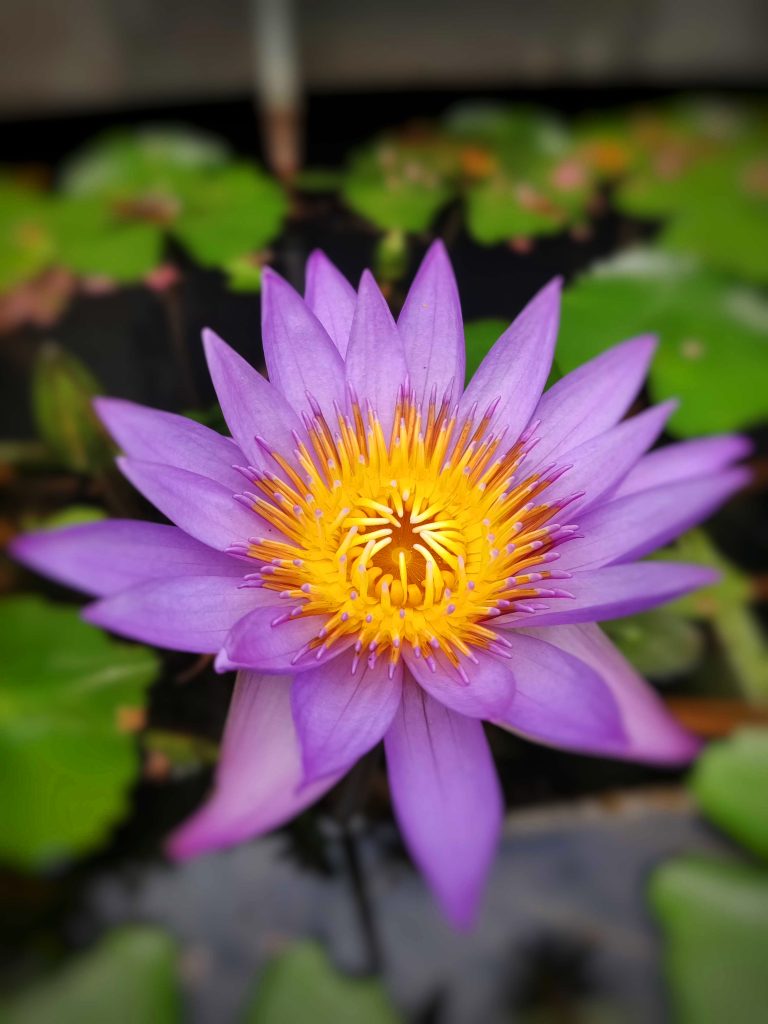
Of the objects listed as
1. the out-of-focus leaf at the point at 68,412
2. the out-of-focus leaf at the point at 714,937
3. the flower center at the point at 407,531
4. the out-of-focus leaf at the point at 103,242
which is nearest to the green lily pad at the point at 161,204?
the out-of-focus leaf at the point at 103,242

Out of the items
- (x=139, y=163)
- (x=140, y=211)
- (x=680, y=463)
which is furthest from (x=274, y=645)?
(x=139, y=163)

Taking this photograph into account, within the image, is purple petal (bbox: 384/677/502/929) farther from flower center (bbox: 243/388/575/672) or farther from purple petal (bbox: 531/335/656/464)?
purple petal (bbox: 531/335/656/464)

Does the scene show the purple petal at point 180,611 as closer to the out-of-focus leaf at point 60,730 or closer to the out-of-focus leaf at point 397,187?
the out-of-focus leaf at point 60,730

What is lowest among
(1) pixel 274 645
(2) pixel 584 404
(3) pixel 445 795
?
(3) pixel 445 795

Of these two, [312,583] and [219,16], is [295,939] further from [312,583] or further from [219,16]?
[219,16]

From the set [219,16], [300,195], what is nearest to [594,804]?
[300,195]

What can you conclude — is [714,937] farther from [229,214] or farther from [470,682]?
Answer: [229,214]
